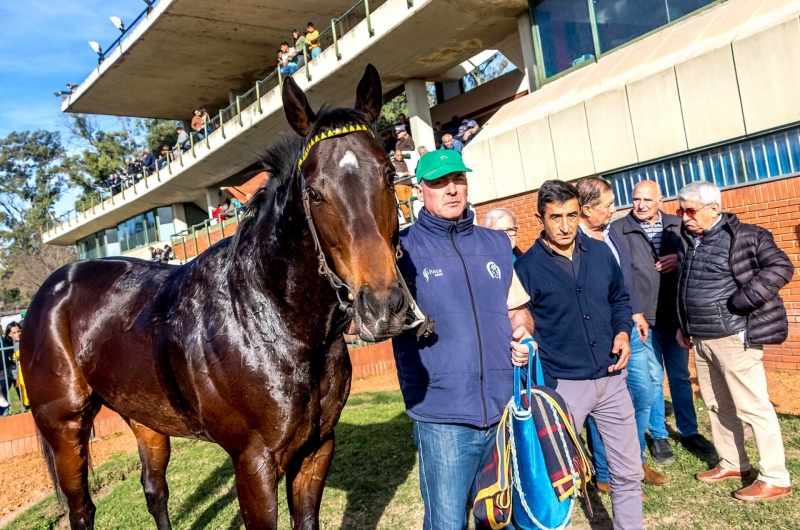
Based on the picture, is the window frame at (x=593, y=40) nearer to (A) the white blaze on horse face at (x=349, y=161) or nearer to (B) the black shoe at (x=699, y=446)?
(B) the black shoe at (x=699, y=446)

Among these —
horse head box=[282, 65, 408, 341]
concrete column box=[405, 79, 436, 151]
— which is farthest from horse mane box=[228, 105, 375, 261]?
concrete column box=[405, 79, 436, 151]

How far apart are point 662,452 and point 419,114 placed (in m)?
13.7

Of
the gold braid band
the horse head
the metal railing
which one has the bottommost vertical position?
the horse head

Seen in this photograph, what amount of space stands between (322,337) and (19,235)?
67.8m

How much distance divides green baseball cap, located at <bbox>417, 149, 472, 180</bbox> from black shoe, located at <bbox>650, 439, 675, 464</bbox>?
11.4 feet

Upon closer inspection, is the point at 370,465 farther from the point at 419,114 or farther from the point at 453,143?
the point at 419,114

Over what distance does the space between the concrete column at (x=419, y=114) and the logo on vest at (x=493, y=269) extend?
47.6 ft

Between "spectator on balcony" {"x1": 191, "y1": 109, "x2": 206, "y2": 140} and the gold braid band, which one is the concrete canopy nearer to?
"spectator on balcony" {"x1": 191, "y1": 109, "x2": 206, "y2": 140}

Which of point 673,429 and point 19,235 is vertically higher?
point 19,235

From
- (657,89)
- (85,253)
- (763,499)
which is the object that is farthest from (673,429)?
(85,253)

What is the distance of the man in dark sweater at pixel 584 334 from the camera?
3043 millimetres

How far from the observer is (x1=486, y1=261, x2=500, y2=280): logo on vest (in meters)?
2.53

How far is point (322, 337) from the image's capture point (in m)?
2.55

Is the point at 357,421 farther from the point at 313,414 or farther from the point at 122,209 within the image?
the point at 122,209
